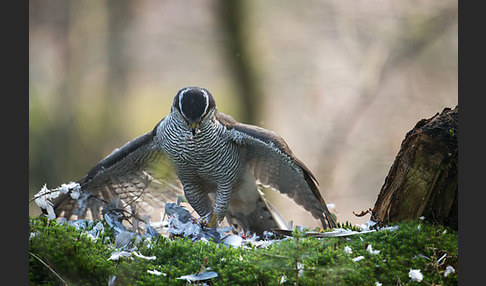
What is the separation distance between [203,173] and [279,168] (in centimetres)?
54

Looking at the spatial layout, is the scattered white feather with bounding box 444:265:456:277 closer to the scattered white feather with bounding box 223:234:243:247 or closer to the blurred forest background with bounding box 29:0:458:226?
the scattered white feather with bounding box 223:234:243:247

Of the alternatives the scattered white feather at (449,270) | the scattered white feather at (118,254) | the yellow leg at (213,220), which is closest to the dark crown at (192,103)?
the yellow leg at (213,220)

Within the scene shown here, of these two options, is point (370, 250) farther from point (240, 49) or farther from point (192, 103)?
point (240, 49)

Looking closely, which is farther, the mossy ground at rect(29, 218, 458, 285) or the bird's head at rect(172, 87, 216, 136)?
the bird's head at rect(172, 87, 216, 136)

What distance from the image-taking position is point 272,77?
5.20 metres

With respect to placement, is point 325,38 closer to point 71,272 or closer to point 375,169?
point 375,169

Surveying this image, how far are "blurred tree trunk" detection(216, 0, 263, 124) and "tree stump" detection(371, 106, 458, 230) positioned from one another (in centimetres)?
248

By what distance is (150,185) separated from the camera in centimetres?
399

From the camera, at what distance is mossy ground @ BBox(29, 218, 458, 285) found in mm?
2410

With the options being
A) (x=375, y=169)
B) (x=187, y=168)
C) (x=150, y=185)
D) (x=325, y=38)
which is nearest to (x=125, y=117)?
(x=150, y=185)

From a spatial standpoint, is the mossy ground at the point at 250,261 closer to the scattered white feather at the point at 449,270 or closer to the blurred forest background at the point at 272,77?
the scattered white feather at the point at 449,270

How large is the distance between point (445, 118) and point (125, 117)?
2823 mm

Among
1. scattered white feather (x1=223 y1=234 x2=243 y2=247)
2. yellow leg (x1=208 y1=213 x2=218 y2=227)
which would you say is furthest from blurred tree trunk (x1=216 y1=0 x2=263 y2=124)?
scattered white feather (x1=223 y1=234 x2=243 y2=247)

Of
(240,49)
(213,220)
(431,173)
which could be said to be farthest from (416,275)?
(240,49)
